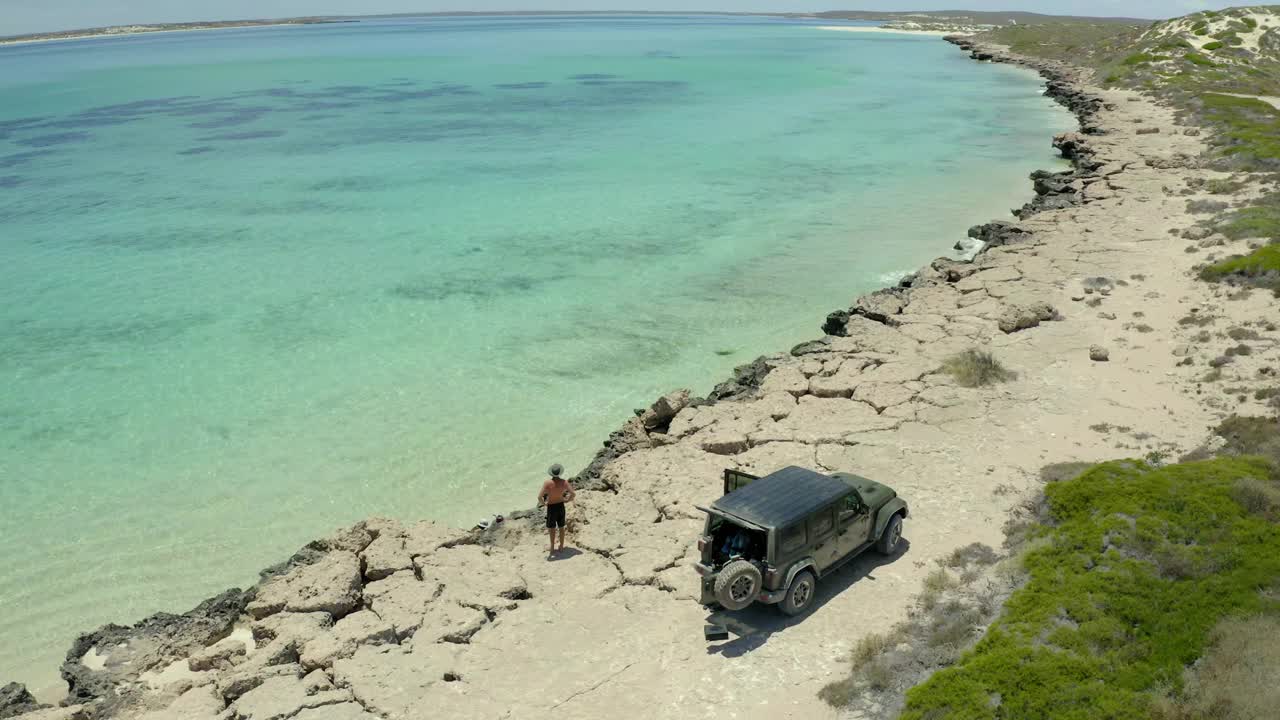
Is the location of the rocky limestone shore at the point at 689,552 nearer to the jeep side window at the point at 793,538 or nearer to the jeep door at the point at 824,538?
the jeep door at the point at 824,538

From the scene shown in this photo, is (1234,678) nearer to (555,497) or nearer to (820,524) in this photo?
(820,524)

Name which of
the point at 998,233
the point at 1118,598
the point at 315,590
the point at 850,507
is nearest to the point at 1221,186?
the point at 998,233

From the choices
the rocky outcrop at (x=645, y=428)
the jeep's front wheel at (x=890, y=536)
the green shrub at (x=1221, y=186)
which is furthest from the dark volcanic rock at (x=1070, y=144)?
the jeep's front wheel at (x=890, y=536)

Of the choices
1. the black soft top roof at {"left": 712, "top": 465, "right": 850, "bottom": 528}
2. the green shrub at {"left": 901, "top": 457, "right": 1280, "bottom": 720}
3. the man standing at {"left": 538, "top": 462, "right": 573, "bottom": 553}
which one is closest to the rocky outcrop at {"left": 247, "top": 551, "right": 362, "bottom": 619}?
the man standing at {"left": 538, "top": 462, "right": 573, "bottom": 553}

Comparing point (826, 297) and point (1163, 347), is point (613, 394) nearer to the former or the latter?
point (826, 297)

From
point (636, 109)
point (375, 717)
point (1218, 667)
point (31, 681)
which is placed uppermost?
point (636, 109)

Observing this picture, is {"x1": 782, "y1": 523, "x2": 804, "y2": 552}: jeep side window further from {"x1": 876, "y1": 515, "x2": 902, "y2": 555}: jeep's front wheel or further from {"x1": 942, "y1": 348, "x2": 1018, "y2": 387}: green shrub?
{"x1": 942, "y1": 348, "x2": 1018, "y2": 387}: green shrub

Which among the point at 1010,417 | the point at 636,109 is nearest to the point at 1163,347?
the point at 1010,417
